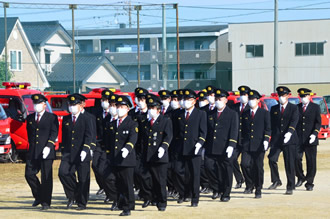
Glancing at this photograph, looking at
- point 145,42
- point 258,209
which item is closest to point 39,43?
point 145,42

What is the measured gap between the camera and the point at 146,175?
13805 mm

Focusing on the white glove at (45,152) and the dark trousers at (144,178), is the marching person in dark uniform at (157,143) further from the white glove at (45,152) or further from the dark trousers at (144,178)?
the white glove at (45,152)

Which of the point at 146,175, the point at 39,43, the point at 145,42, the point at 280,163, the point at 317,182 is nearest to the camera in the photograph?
the point at 146,175

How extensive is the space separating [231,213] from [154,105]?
7.12 ft

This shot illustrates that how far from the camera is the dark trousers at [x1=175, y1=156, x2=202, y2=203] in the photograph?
13844mm

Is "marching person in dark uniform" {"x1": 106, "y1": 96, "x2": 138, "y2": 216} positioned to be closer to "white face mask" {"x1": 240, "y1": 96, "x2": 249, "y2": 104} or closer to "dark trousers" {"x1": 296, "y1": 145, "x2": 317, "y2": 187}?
"white face mask" {"x1": 240, "y1": 96, "x2": 249, "y2": 104}

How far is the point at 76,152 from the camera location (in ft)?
44.0

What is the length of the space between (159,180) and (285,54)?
5511 centimetres

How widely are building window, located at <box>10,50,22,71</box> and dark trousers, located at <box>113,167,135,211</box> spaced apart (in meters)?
48.8

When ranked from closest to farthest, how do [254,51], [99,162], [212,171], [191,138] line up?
[99,162]
[191,138]
[212,171]
[254,51]

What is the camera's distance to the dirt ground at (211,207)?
12734 mm

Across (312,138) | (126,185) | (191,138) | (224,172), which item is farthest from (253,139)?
(126,185)

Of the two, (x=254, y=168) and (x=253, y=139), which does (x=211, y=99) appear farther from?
(x=254, y=168)

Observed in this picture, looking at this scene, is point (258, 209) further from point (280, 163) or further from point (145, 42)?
point (145, 42)
